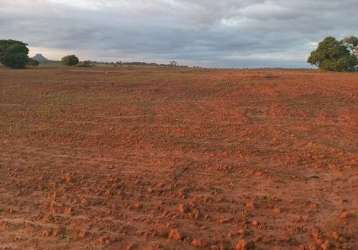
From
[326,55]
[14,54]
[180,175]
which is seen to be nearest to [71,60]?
[14,54]

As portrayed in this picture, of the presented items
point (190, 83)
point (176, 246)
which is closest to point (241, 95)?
point (190, 83)

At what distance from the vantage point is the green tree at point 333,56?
30.7 metres

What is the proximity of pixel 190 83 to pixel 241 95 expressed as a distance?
13.3 feet

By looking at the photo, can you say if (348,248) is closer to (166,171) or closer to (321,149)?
(166,171)

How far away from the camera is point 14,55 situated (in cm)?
3422

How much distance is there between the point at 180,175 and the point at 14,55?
29972 mm

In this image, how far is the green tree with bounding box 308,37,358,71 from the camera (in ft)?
101

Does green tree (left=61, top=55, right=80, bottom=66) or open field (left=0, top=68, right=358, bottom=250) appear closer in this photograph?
open field (left=0, top=68, right=358, bottom=250)

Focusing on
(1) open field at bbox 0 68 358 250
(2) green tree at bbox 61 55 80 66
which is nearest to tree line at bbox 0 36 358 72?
→ (2) green tree at bbox 61 55 80 66

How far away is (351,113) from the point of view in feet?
42.5

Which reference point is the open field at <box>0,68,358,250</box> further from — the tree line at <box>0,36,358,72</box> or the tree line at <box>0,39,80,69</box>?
the tree line at <box>0,39,80,69</box>

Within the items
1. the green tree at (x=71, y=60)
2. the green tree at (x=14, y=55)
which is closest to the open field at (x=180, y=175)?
the green tree at (x=14, y=55)

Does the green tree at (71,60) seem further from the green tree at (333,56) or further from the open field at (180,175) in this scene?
the open field at (180,175)

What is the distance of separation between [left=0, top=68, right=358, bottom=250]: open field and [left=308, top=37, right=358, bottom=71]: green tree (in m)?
16.3
